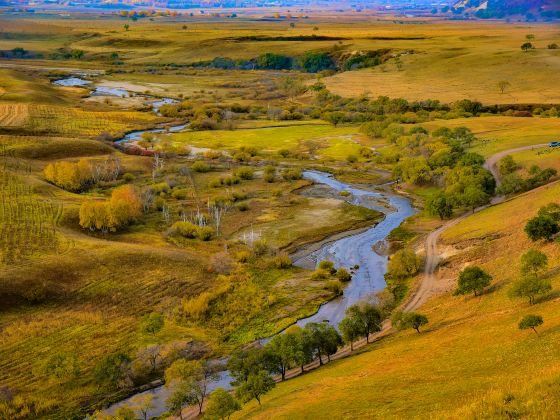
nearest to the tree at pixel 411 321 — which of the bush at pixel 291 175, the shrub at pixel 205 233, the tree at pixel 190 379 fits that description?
the tree at pixel 190 379

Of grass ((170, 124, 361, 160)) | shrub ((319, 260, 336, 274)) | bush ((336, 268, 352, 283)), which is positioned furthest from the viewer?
grass ((170, 124, 361, 160))

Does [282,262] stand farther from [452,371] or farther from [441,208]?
[452,371]

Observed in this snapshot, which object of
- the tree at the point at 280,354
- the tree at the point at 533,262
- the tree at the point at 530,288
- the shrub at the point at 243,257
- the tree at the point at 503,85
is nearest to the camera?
the tree at the point at 530,288

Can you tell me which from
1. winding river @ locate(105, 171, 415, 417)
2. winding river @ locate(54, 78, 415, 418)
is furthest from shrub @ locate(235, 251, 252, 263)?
winding river @ locate(54, 78, 415, 418)

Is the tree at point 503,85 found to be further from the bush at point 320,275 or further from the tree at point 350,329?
the tree at point 350,329

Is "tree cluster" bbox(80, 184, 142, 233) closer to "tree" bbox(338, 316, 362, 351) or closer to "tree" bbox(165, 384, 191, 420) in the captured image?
"tree" bbox(165, 384, 191, 420)

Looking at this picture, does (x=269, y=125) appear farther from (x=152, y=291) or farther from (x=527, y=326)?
(x=527, y=326)
